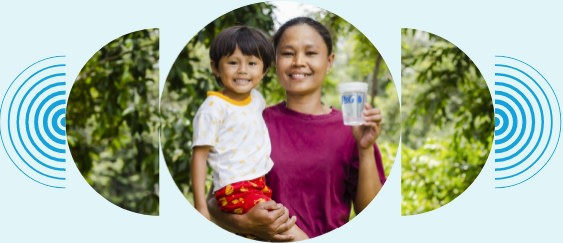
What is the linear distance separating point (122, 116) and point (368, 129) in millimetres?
1484

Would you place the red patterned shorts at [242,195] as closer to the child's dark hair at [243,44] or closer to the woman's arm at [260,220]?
the woman's arm at [260,220]

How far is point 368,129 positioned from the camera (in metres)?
4.62

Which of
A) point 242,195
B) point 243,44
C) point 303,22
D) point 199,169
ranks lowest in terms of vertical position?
point 242,195

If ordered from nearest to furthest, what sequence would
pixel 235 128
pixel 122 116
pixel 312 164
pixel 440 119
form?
pixel 235 128
pixel 312 164
pixel 122 116
pixel 440 119

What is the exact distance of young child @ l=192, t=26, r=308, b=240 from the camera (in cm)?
451

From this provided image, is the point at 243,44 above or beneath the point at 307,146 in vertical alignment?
above

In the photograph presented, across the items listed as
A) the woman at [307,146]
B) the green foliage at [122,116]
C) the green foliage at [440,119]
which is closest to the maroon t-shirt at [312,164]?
the woman at [307,146]

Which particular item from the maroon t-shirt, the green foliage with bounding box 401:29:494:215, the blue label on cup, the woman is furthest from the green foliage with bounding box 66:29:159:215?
the green foliage with bounding box 401:29:494:215

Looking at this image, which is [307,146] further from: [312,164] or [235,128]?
[235,128]

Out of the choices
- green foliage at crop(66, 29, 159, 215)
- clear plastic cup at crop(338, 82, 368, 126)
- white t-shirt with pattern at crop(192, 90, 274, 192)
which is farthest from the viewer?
green foliage at crop(66, 29, 159, 215)

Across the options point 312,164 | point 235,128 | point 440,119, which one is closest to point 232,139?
point 235,128

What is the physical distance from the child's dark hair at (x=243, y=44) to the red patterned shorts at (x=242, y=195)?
559mm

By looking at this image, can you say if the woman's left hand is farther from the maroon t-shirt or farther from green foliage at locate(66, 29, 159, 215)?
green foliage at locate(66, 29, 159, 215)

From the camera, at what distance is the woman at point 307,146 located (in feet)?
15.1
